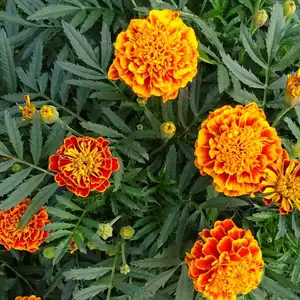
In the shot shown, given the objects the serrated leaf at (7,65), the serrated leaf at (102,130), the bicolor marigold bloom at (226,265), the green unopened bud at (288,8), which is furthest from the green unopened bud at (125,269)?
the green unopened bud at (288,8)

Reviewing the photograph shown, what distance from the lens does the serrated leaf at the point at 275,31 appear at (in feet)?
3.18

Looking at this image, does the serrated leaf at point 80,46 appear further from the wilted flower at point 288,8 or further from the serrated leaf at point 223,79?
the wilted flower at point 288,8

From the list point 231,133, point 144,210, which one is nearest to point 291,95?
point 231,133

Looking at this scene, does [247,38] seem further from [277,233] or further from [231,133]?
[277,233]

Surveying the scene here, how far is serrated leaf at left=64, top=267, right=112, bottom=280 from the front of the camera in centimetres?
94

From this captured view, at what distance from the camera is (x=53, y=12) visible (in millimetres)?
1076

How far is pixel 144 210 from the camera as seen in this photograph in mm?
1004

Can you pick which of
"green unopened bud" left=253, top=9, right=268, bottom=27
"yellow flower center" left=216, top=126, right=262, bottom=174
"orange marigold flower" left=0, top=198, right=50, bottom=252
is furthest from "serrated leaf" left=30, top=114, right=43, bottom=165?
"green unopened bud" left=253, top=9, right=268, bottom=27

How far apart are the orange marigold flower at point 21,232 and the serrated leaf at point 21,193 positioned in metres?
0.09

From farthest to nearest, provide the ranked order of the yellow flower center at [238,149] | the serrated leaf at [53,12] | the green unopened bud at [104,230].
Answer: the serrated leaf at [53,12] → the green unopened bud at [104,230] → the yellow flower center at [238,149]

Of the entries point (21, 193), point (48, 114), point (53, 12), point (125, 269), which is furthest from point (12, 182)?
point (53, 12)

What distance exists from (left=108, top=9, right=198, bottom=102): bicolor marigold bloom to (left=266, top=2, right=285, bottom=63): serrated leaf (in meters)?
0.21

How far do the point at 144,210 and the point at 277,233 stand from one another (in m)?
0.27

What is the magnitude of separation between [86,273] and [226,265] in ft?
0.94
